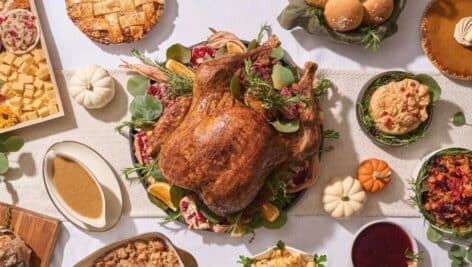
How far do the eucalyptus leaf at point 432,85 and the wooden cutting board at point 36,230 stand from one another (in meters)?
1.11

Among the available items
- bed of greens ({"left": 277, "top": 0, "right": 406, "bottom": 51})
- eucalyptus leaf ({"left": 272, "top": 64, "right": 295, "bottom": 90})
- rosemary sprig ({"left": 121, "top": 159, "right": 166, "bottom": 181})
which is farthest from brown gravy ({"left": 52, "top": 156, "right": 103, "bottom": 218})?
bed of greens ({"left": 277, "top": 0, "right": 406, "bottom": 51})

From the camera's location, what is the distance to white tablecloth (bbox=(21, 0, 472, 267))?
5.44ft

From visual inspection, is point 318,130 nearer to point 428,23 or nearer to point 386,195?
point 386,195

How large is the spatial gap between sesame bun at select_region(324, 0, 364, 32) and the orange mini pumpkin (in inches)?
15.3

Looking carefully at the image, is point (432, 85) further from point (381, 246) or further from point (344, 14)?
point (381, 246)

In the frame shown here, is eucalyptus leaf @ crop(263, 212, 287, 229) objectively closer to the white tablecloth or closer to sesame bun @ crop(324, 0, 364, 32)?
the white tablecloth

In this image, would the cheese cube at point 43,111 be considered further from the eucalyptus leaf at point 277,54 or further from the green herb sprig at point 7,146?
the eucalyptus leaf at point 277,54

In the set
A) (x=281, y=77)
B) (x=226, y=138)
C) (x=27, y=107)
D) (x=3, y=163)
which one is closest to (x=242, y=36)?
(x=281, y=77)

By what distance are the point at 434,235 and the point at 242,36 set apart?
0.80 metres

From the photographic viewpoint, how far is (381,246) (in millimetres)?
1613

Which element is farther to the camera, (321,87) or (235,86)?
(321,87)

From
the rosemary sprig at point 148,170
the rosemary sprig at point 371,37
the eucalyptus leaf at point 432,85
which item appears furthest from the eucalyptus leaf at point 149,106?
the eucalyptus leaf at point 432,85

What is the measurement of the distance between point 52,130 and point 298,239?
782 mm

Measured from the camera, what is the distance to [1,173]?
1650mm
